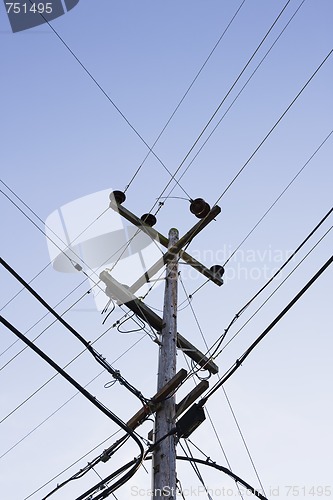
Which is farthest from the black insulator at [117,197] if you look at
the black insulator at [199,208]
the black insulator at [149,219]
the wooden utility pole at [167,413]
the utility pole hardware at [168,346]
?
the wooden utility pole at [167,413]

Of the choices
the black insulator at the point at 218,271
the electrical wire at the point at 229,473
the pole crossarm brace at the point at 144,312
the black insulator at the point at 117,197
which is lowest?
the electrical wire at the point at 229,473

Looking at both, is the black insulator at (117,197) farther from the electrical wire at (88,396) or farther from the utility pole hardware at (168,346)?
the electrical wire at (88,396)

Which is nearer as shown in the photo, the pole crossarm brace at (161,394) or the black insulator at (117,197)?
the pole crossarm brace at (161,394)

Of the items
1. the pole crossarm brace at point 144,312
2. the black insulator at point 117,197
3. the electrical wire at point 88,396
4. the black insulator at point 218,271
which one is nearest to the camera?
the electrical wire at point 88,396

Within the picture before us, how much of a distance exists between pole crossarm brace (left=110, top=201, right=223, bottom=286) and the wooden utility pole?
371 millimetres

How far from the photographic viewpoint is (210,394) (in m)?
6.57

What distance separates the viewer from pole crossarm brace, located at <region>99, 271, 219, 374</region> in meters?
7.62

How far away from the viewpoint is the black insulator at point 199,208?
8930mm

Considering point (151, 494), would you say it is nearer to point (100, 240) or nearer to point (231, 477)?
point (231, 477)

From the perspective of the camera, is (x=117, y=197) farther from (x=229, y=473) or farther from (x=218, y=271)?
(x=229, y=473)

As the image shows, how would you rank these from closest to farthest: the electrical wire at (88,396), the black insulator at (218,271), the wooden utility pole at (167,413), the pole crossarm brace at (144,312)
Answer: the electrical wire at (88,396) → the wooden utility pole at (167,413) → the pole crossarm brace at (144,312) → the black insulator at (218,271)

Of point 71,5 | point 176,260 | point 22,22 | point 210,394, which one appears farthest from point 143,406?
point 71,5

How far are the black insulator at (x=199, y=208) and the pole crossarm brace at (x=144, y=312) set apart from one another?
179cm

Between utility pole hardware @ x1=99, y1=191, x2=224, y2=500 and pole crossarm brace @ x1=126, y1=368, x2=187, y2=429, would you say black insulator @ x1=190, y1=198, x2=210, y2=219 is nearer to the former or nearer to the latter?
utility pole hardware @ x1=99, y1=191, x2=224, y2=500
